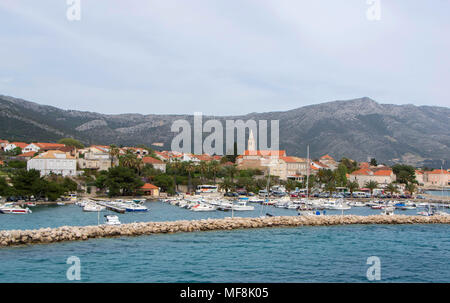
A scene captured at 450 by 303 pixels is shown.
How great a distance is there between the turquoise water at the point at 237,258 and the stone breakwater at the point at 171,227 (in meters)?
1.12

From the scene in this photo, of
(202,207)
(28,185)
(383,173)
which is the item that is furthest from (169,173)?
(383,173)

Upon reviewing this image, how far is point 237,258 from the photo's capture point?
21516mm

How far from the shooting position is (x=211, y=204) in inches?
2024

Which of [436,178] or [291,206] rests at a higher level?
[436,178]

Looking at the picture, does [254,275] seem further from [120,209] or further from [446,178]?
[446,178]

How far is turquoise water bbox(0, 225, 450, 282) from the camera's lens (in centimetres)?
1803

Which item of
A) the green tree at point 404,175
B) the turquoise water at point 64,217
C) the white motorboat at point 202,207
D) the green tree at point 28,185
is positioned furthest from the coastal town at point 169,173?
the white motorboat at point 202,207

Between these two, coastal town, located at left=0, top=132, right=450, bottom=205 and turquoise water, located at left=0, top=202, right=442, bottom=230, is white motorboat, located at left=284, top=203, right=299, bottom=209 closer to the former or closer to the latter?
coastal town, located at left=0, top=132, right=450, bottom=205

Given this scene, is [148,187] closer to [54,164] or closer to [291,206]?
[54,164]

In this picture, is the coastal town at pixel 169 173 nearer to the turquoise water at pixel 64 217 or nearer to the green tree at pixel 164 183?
the green tree at pixel 164 183

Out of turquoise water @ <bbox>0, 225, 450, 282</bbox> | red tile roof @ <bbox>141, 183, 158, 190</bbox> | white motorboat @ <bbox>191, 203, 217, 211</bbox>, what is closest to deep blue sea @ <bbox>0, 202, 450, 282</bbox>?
turquoise water @ <bbox>0, 225, 450, 282</bbox>

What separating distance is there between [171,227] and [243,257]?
9.12 metres

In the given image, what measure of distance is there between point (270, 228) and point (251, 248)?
8.64m

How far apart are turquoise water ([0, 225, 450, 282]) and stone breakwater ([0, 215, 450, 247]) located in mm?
1116
